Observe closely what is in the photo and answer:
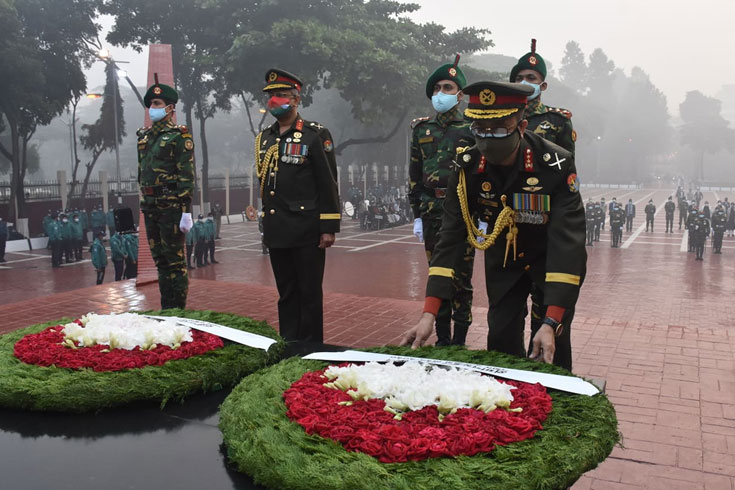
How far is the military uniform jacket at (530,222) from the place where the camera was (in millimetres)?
2373

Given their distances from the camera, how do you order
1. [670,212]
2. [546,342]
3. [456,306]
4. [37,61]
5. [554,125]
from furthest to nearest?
[670,212], [37,61], [456,306], [554,125], [546,342]

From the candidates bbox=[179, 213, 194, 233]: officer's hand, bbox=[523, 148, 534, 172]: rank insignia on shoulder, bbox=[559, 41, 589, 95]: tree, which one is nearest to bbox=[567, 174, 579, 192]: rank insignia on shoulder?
bbox=[523, 148, 534, 172]: rank insignia on shoulder

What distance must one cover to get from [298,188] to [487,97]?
2031mm

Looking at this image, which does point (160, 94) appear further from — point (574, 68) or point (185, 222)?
point (574, 68)

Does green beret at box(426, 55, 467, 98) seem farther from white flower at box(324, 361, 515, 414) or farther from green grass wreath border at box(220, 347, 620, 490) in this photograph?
green grass wreath border at box(220, 347, 620, 490)

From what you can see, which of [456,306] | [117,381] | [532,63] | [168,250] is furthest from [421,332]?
[168,250]

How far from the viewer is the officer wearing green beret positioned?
12.9 ft

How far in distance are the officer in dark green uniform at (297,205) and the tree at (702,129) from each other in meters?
79.7

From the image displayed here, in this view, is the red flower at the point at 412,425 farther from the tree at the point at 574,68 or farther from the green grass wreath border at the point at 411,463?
the tree at the point at 574,68

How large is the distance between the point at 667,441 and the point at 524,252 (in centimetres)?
123

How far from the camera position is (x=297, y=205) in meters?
4.03

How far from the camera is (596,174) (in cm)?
7938

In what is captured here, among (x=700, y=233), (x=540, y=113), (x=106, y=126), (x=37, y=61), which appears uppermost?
(x=37, y=61)

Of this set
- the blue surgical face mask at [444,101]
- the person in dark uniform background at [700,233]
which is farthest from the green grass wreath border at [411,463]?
the person in dark uniform background at [700,233]
